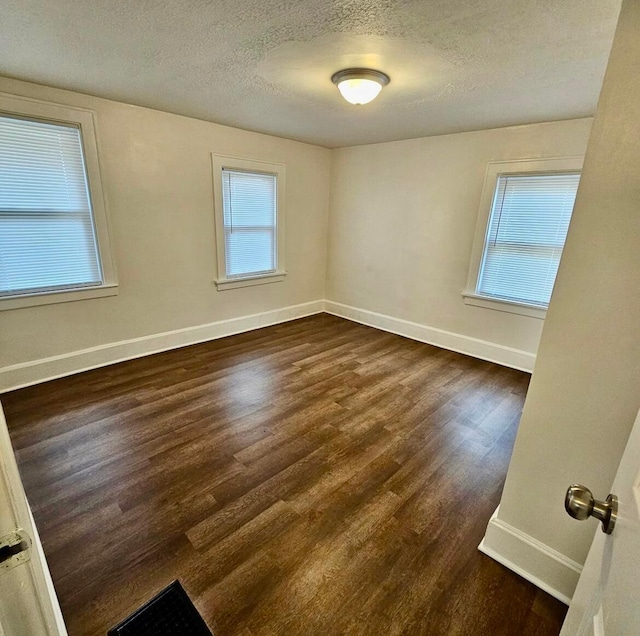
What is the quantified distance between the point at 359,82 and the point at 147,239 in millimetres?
2386

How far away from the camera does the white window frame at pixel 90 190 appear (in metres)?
2.49

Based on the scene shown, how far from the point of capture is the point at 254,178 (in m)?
4.01

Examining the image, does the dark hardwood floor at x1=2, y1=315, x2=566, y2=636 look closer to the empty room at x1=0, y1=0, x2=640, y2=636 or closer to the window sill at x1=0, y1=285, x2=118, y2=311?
the empty room at x1=0, y1=0, x2=640, y2=636

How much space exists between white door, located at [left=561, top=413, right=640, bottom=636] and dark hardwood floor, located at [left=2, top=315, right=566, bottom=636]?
2.67 feet

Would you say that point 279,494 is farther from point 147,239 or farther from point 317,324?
point 317,324

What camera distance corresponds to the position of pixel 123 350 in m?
3.39

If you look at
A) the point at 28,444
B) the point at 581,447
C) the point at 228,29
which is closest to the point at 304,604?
the point at 581,447

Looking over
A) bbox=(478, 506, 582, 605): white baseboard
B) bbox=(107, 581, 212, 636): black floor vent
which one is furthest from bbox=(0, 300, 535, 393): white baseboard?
bbox=(107, 581, 212, 636): black floor vent

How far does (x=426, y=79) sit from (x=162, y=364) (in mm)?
3240

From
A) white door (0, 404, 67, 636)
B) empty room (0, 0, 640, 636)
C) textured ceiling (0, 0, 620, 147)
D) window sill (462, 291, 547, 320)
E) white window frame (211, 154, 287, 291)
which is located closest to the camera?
white door (0, 404, 67, 636)

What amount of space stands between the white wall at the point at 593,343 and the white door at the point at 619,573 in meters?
0.56

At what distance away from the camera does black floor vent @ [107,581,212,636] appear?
4.05 ft

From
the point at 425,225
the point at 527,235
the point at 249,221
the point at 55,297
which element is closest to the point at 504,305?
the point at 527,235

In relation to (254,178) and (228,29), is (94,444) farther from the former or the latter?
(254,178)
